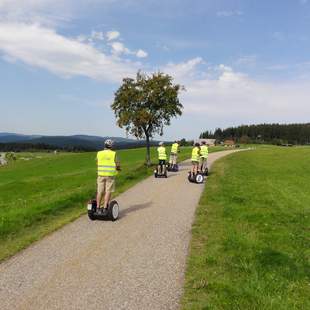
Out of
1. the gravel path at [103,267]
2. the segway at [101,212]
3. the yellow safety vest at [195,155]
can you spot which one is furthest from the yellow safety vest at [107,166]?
the yellow safety vest at [195,155]

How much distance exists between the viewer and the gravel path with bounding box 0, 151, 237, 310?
19.8ft

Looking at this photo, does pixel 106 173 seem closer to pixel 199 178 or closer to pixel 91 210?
pixel 91 210

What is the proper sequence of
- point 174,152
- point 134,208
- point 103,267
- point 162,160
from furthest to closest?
point 174,152 < point 162,160 < point 134,208 < point 103,267

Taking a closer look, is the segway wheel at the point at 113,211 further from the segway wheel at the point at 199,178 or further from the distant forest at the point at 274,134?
the distant forest at the point at 274,134

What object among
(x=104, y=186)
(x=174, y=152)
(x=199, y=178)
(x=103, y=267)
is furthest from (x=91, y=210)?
(x=174, y=152)

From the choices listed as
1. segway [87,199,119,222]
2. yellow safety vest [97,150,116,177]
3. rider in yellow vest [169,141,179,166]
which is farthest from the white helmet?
rider in yellow vest [169,141,179,166]

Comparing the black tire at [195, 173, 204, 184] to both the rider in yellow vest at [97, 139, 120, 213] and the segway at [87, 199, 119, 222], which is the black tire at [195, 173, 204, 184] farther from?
the segway at [87, 199, 119, 222]

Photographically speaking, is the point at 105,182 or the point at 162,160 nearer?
the point at 105,182

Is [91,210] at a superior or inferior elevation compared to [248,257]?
superior

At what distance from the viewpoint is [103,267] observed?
749cm

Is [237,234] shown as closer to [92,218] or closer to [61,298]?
[92,218]

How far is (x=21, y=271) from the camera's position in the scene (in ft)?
23.9

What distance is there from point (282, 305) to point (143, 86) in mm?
27737

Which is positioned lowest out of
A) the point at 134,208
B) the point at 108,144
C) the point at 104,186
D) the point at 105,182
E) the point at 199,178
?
the point at 134,208
